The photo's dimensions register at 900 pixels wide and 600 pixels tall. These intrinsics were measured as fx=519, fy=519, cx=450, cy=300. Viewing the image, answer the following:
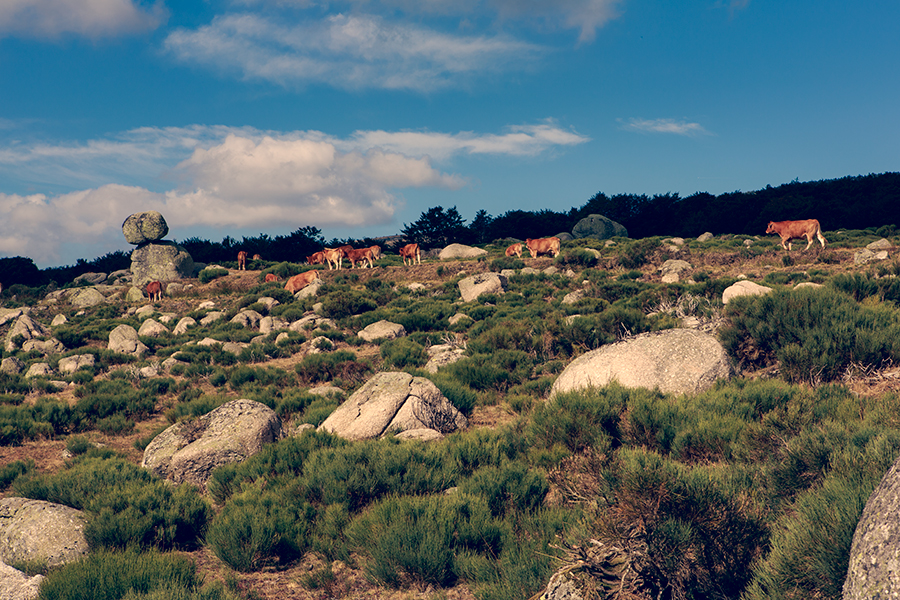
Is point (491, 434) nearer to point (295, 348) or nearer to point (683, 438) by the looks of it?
point (683, 438)

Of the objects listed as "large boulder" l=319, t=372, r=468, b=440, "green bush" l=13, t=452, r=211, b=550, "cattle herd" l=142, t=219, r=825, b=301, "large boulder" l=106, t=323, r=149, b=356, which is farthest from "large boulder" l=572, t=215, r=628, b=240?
"green bush" l=13, t=452, r=211, b=550

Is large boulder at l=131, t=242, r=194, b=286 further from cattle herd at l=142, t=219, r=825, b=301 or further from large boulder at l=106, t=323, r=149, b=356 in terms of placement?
large boulder at l=106, t=323, r=149, b=356

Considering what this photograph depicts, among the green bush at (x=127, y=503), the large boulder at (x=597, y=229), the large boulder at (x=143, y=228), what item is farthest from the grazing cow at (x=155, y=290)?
the large boulder at (x=597, y=229)

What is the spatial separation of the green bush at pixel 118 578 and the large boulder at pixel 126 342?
15.7m

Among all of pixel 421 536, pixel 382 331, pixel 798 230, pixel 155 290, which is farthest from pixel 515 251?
pixel 421 536

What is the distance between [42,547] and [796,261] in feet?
85.9

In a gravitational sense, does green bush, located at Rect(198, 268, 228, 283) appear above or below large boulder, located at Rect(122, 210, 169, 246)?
below

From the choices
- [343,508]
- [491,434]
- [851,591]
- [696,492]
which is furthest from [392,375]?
[851,591]

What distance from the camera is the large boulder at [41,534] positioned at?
518cm

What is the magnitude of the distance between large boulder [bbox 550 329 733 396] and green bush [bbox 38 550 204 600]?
17.8ft

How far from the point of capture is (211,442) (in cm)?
783

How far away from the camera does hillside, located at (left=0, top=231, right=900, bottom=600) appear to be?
176 inches

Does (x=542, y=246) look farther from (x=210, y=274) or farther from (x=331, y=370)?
(x=210, y=274)

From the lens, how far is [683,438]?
6059mm
